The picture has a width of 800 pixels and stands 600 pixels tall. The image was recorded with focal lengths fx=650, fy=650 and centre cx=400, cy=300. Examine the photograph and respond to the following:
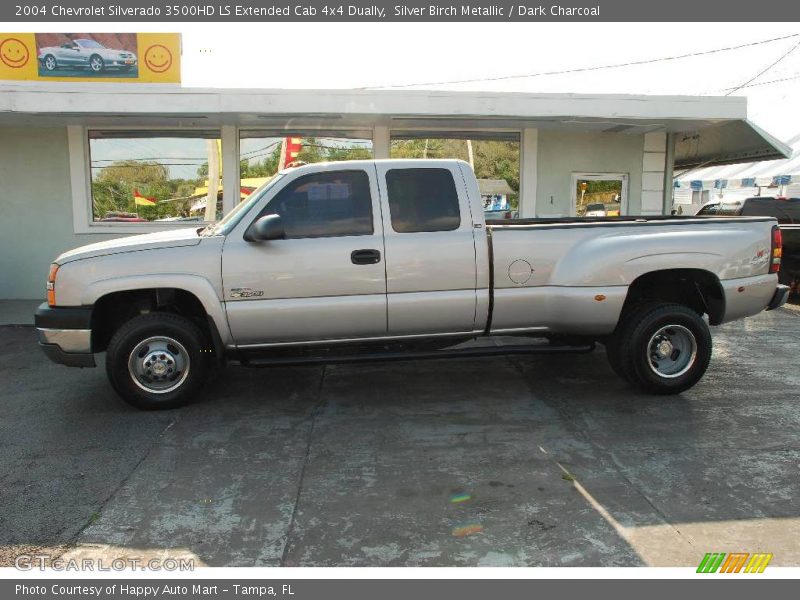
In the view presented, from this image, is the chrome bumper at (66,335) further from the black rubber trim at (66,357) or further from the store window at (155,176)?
the store window at (155,176)

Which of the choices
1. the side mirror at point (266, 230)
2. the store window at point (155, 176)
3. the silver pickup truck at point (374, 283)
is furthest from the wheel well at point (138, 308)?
the store window at point (155, 176)

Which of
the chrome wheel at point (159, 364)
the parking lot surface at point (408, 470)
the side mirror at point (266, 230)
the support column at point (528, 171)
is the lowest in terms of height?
the parking lot surface at point (408, 470)

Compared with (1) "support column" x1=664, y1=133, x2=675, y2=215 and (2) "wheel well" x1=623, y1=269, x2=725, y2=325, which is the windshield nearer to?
(2) "wheel well" x1=623, y1=269, x2=725, y2=325

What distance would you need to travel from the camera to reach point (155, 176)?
11.5m

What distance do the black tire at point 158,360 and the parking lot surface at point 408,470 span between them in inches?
7.0

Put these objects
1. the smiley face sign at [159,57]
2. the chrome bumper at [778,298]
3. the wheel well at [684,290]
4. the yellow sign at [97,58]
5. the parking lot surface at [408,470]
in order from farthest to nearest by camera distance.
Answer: the smiley face sign at [159,57] → the yellow sign at [97,58] → the chrome bumper at [778,298] → the wheel well at [684,290] → the parking lot surface at [408,470]

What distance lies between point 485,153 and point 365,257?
7083 mm

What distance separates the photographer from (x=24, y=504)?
394 centimetres

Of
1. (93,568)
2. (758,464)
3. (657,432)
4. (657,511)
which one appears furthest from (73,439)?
(758,464)

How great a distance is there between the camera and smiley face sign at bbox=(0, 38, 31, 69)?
10750 millimetres

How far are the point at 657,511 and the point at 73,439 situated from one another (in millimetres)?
4226

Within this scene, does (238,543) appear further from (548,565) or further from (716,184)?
(716,184)

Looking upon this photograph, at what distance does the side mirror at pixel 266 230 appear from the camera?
5.24 meters

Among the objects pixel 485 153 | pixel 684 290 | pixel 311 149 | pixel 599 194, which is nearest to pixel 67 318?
pixel 684 290
